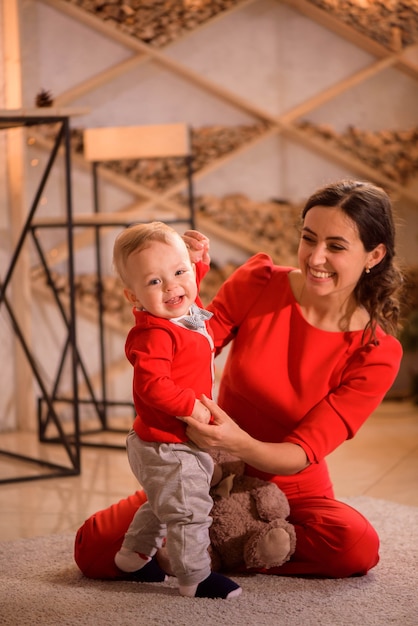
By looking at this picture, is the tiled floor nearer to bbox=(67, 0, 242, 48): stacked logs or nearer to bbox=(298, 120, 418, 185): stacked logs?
bbox=(298, 120, 418, 185): stacked logs

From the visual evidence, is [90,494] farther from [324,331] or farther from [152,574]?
[324,331]

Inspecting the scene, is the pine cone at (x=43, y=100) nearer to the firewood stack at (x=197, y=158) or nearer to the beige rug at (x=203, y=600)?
the firewood stack at (x=197, y=158)

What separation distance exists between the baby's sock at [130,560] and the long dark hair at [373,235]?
2.09 ft

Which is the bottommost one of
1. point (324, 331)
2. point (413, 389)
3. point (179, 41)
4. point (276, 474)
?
point (413, 389)

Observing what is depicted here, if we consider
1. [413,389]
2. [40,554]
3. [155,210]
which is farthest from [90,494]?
[413,389]

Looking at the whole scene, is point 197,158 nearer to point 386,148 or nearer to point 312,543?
point 386,148

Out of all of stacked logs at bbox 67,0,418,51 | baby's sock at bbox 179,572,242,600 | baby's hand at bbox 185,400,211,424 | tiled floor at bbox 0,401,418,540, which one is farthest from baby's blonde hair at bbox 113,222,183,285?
stacked logs at bbox 67,0,418,51

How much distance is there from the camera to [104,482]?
2.78 m

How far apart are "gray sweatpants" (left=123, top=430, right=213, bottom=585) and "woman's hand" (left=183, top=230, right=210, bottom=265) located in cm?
38

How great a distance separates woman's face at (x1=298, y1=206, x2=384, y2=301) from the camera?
74.4 inches

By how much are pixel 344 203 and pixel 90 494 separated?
1.20 meters

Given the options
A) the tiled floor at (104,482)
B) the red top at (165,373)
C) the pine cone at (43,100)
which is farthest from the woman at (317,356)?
the pine cone at (43,100)

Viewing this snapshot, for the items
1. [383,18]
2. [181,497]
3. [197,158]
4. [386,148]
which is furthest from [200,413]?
[383,18]

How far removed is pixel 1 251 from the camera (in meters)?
3.26
